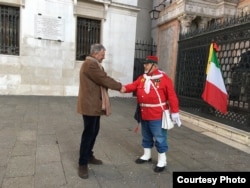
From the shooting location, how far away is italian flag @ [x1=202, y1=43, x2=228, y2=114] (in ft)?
19.8

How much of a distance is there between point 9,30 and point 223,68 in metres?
8.35

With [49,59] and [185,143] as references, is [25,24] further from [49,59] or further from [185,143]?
[185,143]

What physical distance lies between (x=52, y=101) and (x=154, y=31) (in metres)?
8.46

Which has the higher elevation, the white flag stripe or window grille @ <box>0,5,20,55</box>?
window grille @ <box>0,5,20,55</box>

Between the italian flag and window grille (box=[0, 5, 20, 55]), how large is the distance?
7764 millimetres

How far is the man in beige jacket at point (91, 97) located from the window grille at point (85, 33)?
26.3 ft

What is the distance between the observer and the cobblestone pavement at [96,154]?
333 cm

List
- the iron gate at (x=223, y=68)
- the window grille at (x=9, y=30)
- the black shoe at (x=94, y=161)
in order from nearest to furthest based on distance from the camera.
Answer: the black shoe at (x=94, y=161) < the iron gate at (x=223, y=68) < the window grille at (x=9, y=30)

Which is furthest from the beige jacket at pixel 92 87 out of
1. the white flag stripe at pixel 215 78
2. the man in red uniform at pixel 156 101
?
the white flag stripe at pixel 215 78

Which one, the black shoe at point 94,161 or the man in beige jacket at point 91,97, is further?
the black shoe at point 94,161

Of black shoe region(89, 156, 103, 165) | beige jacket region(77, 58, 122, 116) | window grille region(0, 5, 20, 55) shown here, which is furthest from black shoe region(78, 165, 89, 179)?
window grille region(0, 5, 20, 55)

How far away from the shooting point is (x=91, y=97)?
344cm

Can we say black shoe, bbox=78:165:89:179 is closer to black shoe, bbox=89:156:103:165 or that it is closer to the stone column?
black shoe, bbox=89:156:103:165

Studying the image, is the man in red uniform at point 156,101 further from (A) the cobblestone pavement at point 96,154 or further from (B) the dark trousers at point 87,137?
(B) the dark trousers at point 87,137
